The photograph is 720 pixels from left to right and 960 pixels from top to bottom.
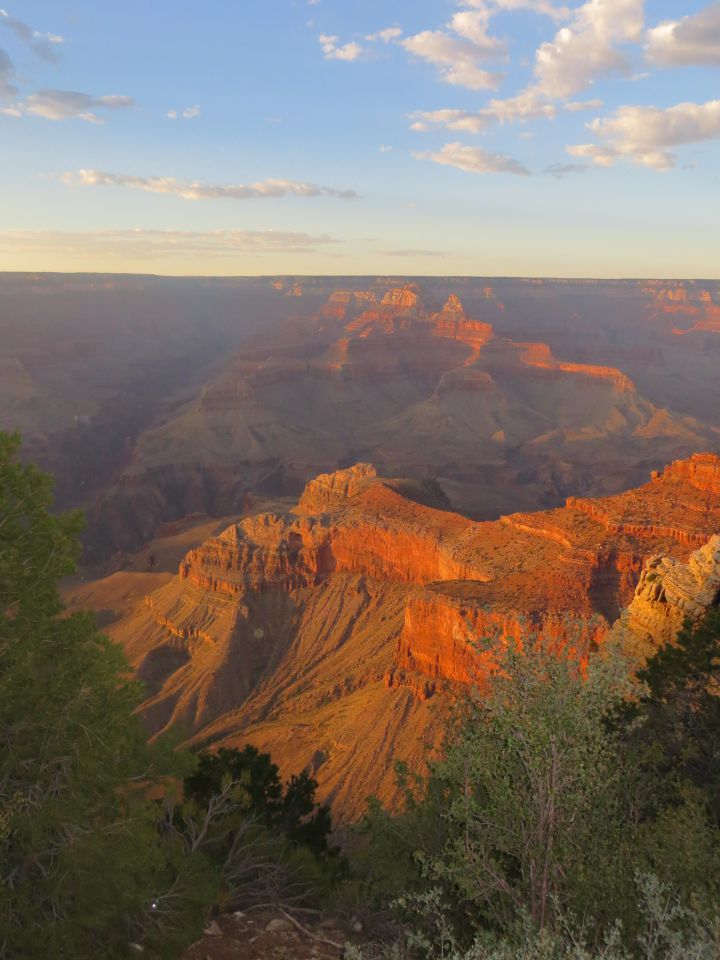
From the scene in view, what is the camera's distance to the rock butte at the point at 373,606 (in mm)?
40625

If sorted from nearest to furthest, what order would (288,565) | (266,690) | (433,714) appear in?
(433,714) < (266,690) < (288,565)

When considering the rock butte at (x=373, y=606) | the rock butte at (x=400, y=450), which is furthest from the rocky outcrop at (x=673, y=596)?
the rock butte at (x=400, y=450)

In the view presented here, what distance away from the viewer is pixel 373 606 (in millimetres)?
60844

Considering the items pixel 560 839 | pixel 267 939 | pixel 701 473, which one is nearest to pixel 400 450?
pixel 701 473

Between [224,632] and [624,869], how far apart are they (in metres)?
51.1

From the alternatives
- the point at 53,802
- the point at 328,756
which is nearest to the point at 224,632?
the point at 328,756

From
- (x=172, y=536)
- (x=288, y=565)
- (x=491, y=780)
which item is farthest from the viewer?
(x=172, y=536)

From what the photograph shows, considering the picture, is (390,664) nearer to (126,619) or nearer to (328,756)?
(328,756)

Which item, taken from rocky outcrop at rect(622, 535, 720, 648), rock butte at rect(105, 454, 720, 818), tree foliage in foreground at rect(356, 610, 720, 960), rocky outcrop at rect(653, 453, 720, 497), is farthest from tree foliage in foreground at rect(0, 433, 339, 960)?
rocky outcrop at rect(653, 453, 720, 497)

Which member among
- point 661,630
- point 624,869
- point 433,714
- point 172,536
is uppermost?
point 624,869

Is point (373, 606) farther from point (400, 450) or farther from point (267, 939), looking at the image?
point (400, 450)

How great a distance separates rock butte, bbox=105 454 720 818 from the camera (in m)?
40.6

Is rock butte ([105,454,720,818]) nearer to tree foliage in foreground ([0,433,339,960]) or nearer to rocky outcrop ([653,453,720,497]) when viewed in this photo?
rocky outcrop ([653,453,720,497])

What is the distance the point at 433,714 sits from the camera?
41531mm
